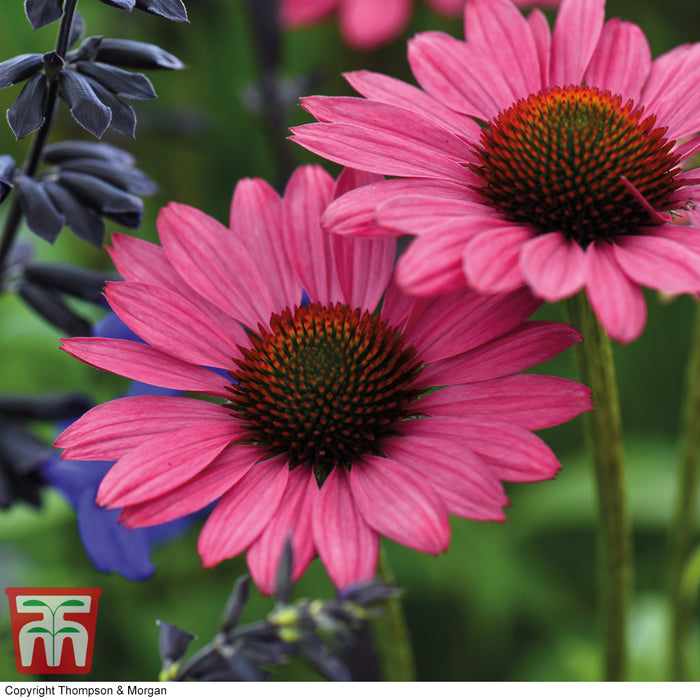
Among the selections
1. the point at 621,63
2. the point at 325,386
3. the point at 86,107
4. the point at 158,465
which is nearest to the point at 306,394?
the point at 325,386

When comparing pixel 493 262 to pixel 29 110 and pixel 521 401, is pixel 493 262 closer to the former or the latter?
pixel 521 401

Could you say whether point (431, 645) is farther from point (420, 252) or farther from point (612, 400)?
point (420, 252)

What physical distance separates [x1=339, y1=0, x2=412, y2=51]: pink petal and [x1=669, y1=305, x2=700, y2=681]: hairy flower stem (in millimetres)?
610

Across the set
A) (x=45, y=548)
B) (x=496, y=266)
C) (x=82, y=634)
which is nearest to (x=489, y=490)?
(x=496, y=266)

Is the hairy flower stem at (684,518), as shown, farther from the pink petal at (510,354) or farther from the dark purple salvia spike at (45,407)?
the dark purple salvia spike at (45,407)

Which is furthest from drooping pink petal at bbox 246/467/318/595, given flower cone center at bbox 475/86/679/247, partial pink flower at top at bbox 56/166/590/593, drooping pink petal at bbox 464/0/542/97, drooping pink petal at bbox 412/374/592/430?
drooping pink petal at bbox 464/0/542/97

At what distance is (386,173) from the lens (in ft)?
1.72

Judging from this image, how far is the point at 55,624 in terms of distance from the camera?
1.73 feet

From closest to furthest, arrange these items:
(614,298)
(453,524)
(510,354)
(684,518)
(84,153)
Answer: (614,298) → (510,354) → (84,153) → (684,518) → (453,524)

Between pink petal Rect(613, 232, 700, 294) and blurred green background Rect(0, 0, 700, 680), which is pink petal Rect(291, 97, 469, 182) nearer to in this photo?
pink petal Rect(613, 232, 700, 294)

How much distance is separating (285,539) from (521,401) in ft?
0.53

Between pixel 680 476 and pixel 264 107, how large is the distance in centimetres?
64

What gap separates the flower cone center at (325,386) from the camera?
56 centimetres

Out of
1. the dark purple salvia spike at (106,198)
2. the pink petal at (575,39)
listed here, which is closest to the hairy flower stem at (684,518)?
the pink petal at (575,39)
